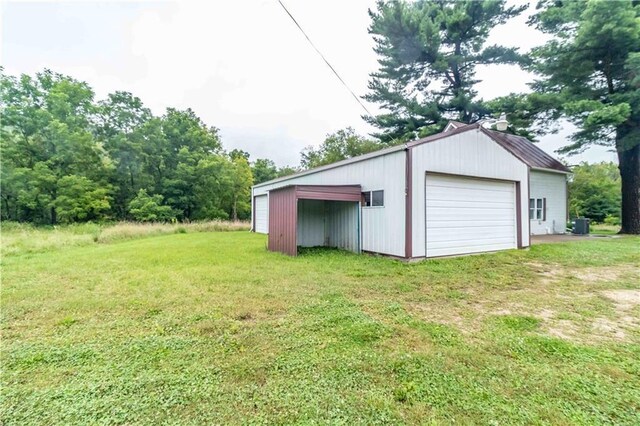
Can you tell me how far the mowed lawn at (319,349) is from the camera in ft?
6.42

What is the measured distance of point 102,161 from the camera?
75.2 ft

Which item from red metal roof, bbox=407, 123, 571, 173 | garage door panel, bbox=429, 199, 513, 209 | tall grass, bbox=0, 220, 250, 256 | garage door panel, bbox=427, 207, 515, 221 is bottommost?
tall grass, bbox=0, 220, 250, 256

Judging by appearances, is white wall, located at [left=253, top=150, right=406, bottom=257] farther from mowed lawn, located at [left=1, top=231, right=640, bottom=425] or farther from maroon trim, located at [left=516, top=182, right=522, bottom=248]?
maroon trim, located at [left=516, top=182, right=522, bottom=248]

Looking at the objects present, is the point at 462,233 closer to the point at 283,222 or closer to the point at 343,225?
the point at 343,225

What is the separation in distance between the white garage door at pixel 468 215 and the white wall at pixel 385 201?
2.79 ft

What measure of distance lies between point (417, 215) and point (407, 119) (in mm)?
12326

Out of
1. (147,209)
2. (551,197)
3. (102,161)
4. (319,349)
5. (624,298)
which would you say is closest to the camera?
(319,349)

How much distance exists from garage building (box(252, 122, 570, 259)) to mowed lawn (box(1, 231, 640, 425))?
2171mm

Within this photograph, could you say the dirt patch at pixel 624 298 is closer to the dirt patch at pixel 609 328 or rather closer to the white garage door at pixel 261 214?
the dirt patch at pixel 609 328

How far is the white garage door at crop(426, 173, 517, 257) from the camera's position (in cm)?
757

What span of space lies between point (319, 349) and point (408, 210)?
495 cm

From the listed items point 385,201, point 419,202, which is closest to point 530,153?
point 419,202

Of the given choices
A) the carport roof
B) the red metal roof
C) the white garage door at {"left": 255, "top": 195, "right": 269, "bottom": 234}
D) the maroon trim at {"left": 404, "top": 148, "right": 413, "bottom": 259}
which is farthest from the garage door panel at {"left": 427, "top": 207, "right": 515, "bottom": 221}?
the white garage door at {"left": 255, "top": 195, "right": 269, "bottom": 234}

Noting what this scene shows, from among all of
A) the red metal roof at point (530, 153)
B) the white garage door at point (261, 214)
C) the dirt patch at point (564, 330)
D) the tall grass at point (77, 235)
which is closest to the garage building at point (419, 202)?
the dirt patch at point (564, 330)
